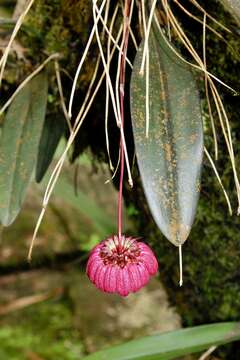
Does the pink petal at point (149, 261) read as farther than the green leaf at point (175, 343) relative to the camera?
No

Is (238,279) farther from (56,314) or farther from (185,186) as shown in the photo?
(56,314)

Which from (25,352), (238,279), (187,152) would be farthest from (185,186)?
(25,352)

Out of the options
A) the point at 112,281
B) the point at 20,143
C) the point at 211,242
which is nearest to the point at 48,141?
the point at 20,143

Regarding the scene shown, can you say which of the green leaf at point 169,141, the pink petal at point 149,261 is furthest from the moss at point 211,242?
the pink petal at point 149,261

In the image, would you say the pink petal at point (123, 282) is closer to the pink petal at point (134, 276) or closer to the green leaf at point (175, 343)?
the pink petal at point (134, 276)

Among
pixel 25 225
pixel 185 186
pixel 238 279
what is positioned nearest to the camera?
pixel 185 186

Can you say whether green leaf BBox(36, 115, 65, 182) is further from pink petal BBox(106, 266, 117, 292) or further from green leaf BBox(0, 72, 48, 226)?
pink petal BBox(106, 266, 117, 292)
